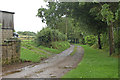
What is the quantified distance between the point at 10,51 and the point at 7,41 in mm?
915

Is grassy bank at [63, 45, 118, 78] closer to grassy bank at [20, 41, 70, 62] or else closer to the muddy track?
the muddy track

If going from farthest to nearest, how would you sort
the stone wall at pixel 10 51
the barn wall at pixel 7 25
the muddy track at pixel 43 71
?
the barn wall at pixel 7 25, the stone wall at pixel 10 51, the muddy track at pixel 43 71

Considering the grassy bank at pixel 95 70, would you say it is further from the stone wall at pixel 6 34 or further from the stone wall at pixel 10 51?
the stone wall at pixel 6 34

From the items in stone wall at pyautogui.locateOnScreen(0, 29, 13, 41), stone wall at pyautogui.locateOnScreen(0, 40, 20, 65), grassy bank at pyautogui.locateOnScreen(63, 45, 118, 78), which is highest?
stone wall at pyautogui.locateOnScreen(0, 29, 13, 41)

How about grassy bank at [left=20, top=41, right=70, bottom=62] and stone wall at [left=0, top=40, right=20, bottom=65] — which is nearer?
stone wall at [left=0, top=40, right=20, bottom=65]

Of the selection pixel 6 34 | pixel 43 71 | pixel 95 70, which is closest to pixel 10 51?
pixel 6 34

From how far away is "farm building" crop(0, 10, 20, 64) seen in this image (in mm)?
10580

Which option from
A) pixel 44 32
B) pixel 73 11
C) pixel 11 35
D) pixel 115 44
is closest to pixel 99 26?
pixel 115 44

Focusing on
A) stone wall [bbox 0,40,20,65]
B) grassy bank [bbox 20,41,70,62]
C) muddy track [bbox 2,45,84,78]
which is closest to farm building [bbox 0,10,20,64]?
stone wall [bbox 0,40,20,65]

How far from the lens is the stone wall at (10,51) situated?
10523 mm

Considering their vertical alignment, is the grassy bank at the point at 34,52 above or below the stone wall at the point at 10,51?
below

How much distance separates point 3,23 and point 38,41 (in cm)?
1404

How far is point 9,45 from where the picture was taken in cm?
1104

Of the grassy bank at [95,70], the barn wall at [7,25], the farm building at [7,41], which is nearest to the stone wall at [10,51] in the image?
the farm building at [7,41]
